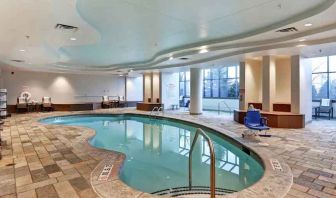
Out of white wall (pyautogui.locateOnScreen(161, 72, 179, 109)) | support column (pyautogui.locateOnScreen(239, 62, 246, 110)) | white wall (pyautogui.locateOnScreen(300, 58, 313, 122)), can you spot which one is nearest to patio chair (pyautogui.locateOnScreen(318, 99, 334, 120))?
white wall (pyautogui.locateOnScreen(300, 58, 313, 122))

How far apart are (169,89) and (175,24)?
9.92 metres

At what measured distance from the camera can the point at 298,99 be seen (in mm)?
7570

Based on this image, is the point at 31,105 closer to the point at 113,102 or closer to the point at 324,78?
the point at 113,102

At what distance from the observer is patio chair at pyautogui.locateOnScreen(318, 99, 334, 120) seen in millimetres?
9899

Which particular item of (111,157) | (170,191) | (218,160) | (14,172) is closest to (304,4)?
(218,160)

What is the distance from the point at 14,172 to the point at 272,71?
8.10 metres

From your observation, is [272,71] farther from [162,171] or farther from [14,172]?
[14,172]

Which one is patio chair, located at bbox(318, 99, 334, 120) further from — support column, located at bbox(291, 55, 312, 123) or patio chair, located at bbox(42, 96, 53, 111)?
patio chair, located at bbox(42, 96, 53, 111)

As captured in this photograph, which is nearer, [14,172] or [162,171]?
[14,172]

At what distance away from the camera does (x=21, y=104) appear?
13391 millimetres

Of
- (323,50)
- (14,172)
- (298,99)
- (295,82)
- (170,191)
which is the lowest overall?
(170,191)

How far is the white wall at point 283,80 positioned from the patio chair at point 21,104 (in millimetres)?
14043

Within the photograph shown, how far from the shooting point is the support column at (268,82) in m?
8.02

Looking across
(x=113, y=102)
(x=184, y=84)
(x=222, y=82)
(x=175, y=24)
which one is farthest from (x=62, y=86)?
(x=175, y=24)
